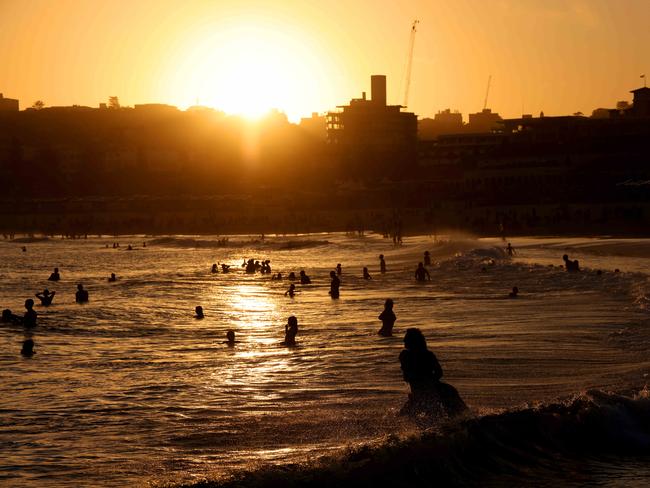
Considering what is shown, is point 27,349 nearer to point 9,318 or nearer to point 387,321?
point 9,318

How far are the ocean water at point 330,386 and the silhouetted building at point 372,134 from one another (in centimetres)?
9312

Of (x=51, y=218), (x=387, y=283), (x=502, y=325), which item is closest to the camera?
(x=502, y=325)

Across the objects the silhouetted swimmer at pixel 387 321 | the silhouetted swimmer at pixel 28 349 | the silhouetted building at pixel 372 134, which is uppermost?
the silhouetted building at pixel 372 134

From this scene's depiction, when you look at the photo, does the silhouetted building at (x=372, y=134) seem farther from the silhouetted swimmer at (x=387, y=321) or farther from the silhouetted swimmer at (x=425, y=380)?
the silhouetted swimmer at (x=425, y=380)

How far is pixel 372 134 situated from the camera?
136000 millimetres

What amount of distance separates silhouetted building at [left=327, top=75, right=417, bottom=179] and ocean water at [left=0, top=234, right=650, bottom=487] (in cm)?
9312

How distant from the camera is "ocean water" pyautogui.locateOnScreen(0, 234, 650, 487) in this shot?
468 inches

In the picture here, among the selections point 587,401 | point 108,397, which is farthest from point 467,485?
point 108,397

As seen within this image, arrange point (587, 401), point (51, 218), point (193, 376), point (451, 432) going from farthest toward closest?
point (51, 218)
point (193, 376)
point (587, 401)
point (451, 432)

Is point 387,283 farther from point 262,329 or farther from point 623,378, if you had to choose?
point 623,378

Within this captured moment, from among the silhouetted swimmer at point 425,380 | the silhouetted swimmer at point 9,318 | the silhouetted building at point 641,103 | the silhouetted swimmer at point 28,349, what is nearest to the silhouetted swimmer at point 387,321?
the silhouetted swimmer at point 28,349

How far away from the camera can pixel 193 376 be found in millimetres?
18266

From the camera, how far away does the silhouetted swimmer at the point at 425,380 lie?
12.6 metres

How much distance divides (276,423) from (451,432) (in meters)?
2.86
